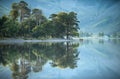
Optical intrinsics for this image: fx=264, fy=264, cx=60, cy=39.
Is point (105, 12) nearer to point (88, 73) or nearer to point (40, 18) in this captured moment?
point (40, 18)

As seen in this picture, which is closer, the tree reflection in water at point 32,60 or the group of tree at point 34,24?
the tree reflection in water at point 32,60

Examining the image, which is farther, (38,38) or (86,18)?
(86,18)

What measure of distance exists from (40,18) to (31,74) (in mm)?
32471

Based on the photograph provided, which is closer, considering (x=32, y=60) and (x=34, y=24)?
(x=32, y=60)

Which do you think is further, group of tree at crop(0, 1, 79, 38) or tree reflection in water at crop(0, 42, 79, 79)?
group of tree at crop(0, 1, 79, 38)

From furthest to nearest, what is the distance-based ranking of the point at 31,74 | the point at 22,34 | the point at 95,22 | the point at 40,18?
the point at 95,22, the point at 40,18, the point at 22,34, the point at 31,74

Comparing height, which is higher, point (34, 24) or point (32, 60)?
point (34, 24)

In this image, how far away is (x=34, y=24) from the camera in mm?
37312

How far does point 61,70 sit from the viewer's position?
22.9 ft

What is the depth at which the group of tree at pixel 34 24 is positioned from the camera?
3219 centimetres

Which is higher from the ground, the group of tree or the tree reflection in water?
the group of tree

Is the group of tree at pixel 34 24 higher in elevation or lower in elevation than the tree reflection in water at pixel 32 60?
higher

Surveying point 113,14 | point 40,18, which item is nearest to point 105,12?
point 113,14

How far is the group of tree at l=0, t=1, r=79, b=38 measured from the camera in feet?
106
